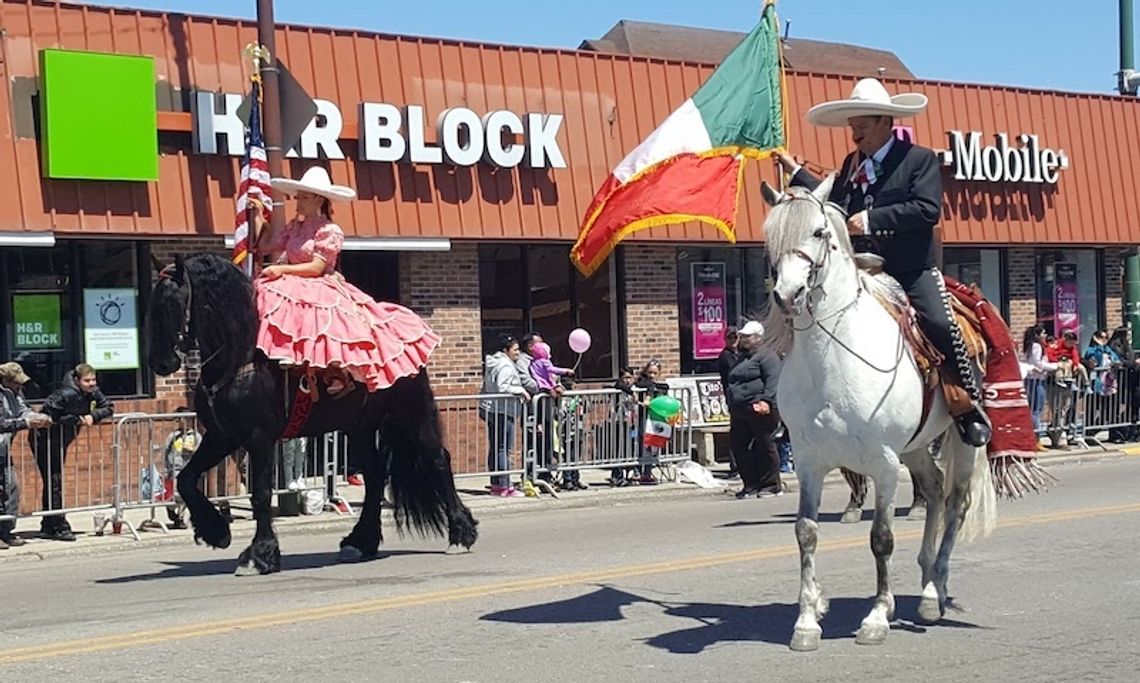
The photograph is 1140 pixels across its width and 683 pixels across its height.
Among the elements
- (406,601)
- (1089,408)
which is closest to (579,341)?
(1089,408)

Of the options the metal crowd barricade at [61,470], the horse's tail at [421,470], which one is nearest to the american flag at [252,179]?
the metal crowd barricade at [61,470]

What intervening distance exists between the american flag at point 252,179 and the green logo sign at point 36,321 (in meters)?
3.85

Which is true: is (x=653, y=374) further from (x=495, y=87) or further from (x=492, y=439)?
(x=495, y=87)

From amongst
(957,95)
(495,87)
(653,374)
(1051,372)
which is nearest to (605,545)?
(653,374)

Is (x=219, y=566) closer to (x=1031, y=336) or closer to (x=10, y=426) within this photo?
(x=10, y=426)

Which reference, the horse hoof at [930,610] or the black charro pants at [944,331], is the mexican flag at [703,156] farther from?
the horse hoof at [930,610]

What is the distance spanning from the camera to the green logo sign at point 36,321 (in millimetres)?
18391

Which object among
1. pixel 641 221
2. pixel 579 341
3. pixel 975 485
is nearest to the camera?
pixel 975 485

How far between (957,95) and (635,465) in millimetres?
11125

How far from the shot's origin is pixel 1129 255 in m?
27.4

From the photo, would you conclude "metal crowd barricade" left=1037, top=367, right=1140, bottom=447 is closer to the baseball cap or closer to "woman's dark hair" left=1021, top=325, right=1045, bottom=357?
"woman's dark hair" left=1021, top=325, right=1045, bottom=357

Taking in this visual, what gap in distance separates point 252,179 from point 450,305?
6390 mm

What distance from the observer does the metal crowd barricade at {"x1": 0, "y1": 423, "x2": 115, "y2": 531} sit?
49.1 ft

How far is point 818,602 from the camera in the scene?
793 cm
